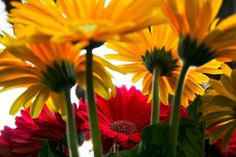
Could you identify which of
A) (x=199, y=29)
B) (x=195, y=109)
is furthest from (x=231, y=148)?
(x=199, y=29)

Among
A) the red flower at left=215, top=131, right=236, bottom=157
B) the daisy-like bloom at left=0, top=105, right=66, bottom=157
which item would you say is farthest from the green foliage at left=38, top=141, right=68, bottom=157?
the red flower at left=215, top=131, right=236, bottom=157

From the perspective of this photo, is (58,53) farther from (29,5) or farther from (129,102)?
(129,102)

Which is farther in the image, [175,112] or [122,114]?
[122,114]

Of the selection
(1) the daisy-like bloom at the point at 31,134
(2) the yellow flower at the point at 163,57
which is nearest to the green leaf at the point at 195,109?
(2) the yellow flower at the point at 163,57

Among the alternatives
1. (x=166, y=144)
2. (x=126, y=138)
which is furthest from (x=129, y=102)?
(x=166, y=144)

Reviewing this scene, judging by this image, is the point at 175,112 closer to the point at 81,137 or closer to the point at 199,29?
the point at 199,29
